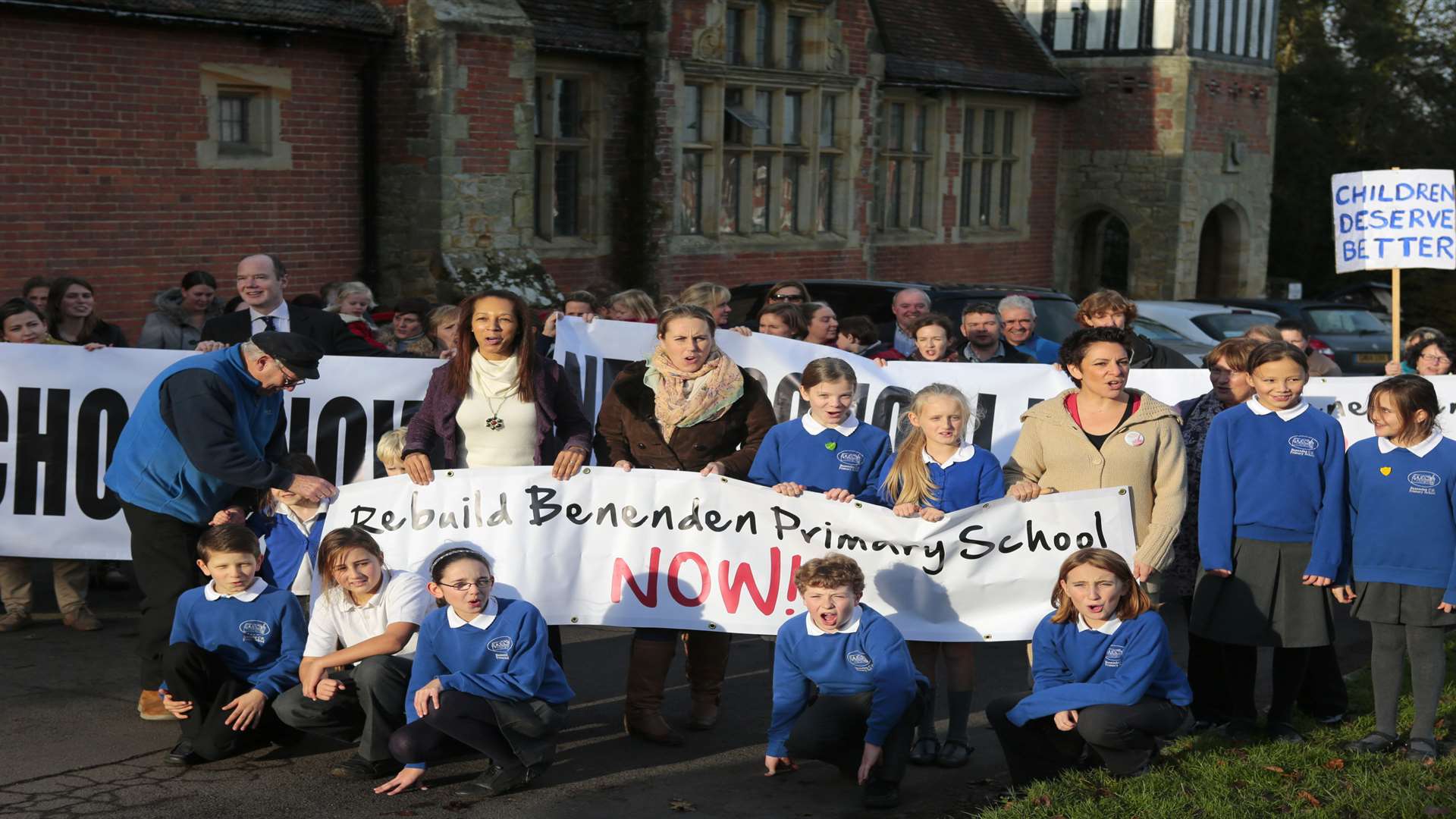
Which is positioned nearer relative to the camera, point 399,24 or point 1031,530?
point 1031,530

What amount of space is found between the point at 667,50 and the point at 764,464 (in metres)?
13.5

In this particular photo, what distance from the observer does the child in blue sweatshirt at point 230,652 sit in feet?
19.8

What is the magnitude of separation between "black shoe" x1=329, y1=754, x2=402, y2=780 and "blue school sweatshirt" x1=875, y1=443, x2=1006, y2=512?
2305mm

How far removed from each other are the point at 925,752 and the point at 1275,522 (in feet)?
5.41

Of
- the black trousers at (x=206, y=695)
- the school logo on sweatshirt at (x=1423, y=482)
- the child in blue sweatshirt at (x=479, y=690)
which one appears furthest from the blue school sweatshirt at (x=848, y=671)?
the school logo on sweatshirt at (x=1423, y=482)

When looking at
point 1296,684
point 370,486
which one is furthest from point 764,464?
point 1296,684

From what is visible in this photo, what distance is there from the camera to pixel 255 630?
616 cm

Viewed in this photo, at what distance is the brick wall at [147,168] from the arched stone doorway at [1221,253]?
1997 cm

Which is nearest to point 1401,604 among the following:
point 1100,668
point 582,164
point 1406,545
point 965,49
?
point 1406,545

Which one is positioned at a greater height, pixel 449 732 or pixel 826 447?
pixel 826 447

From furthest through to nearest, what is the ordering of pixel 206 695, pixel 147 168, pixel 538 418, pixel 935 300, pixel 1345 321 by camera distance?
pixel 1345 321 < pixel 147 168 < pixel 935 300 < pixel 538 418 < pixel 206 695

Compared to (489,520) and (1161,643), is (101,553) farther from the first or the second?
(1161,643)

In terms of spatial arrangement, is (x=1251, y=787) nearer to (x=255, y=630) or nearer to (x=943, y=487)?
(x=943, y=487)

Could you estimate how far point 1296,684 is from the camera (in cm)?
652
